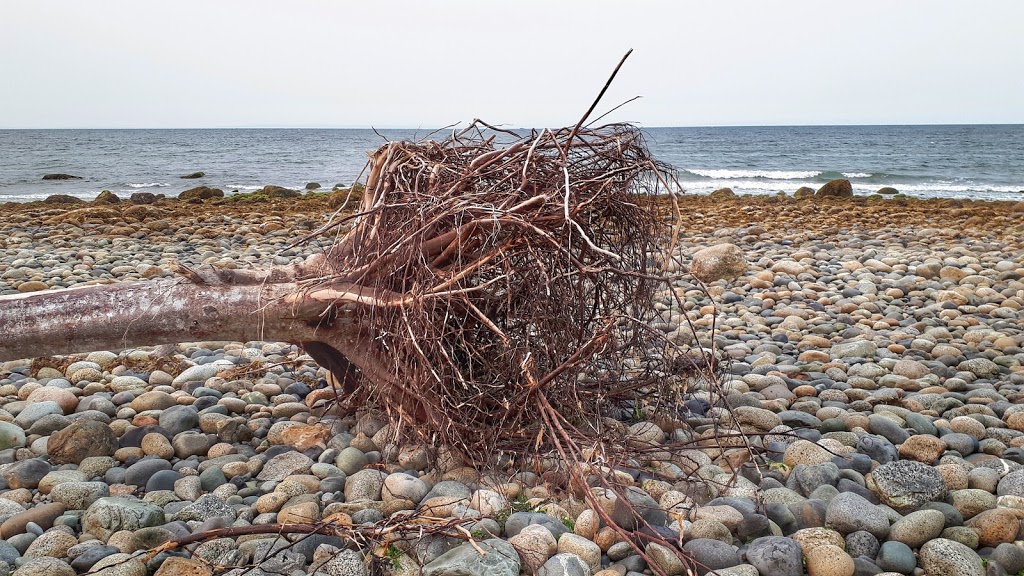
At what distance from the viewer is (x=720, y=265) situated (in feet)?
23.7

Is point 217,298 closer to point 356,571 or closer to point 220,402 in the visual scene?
point 220,402

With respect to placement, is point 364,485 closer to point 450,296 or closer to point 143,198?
point 450,296

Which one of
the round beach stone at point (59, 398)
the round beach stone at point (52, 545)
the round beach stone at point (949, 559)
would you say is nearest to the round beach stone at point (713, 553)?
the round beach stone at point (949, 559)

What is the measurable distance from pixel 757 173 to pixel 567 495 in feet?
94.8

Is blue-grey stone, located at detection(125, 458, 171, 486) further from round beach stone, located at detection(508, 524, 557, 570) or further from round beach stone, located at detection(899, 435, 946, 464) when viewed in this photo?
round beach stone, located at detection(899, 435, 946, 464)

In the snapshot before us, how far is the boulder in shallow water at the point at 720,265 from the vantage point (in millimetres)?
7168

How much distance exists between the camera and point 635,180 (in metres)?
3.09

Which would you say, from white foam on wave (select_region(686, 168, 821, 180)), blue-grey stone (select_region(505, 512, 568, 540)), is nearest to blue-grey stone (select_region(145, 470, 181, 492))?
blue-grey stone (select_region(505, 512, 568, 540))

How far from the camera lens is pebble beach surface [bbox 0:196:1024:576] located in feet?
7.29

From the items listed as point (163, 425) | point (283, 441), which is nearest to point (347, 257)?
point (283, 441)

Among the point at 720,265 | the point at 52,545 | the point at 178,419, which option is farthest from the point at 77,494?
the point at 720,265

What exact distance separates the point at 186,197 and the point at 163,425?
13238 millimetres

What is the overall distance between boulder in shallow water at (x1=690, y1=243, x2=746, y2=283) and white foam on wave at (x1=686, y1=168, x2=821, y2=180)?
21348 mm

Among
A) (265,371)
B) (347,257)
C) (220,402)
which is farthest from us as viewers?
(265,371)
